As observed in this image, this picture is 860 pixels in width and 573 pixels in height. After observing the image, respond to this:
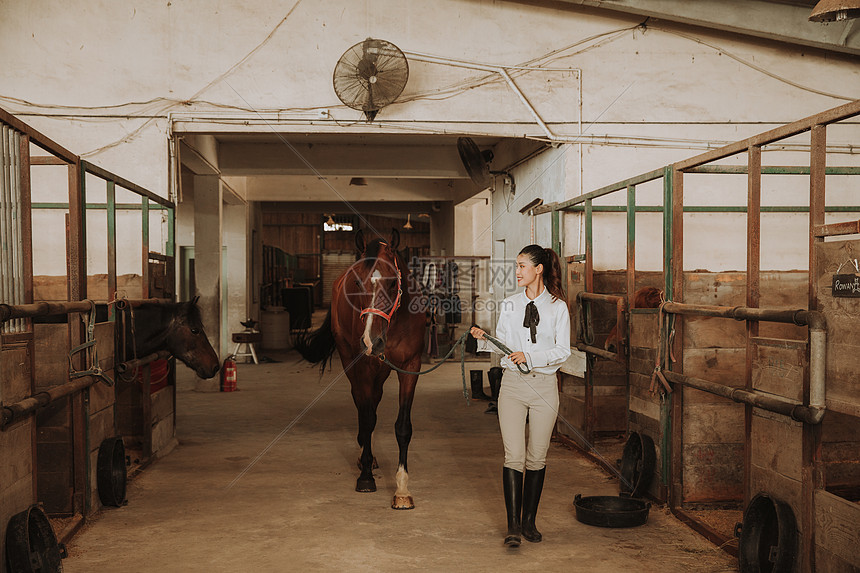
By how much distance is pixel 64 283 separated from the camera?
5848 mm

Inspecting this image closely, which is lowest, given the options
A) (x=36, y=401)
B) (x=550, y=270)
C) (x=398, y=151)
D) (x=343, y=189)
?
(x=36, y=401)

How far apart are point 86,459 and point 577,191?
4564 millimetres

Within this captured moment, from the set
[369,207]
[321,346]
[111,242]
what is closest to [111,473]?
[111,242]

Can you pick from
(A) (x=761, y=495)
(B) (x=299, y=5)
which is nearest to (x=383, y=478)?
(A) (x=761, y=495)

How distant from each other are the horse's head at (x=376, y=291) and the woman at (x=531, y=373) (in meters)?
0.89

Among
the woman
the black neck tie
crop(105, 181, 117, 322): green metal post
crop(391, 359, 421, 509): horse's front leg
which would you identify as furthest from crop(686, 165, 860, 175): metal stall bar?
crop(105, 181, 117, 322): green metal post

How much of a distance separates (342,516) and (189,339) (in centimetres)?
196

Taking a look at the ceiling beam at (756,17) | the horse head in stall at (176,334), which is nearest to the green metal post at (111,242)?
the horse head in stall at (176,334)

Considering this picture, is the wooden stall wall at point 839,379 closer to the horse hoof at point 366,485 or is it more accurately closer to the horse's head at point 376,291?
the horse's head at point 376,291

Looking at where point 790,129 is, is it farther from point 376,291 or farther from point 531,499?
point 376,291

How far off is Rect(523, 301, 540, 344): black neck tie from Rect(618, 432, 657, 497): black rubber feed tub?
1.38 metres

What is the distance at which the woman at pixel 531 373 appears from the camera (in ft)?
11.3

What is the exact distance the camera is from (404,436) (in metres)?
4.47

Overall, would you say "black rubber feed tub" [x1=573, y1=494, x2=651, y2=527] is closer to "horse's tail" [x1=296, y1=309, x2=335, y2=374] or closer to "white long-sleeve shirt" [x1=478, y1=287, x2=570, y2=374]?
"white long-sleeve shirt" [x1=478, y1=287, x2=570, y2=374]
